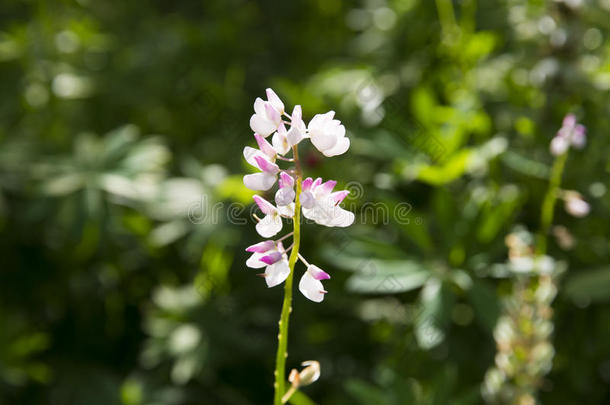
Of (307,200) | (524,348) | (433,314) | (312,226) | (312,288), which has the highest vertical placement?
(307,200)

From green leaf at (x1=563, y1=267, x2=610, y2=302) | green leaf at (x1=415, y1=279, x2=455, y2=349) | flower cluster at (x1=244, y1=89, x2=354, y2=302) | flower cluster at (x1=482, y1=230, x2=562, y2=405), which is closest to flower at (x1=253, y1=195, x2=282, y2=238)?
flower cluster at (x1=244, y1=89, x2=354, y2=302)

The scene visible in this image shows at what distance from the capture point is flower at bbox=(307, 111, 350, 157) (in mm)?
678

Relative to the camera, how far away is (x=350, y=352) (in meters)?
1.75

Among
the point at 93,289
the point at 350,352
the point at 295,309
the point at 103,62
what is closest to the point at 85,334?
the point at 93,289

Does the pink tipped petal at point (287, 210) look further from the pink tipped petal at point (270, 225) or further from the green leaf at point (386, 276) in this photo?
the green leaf at point (386, 276)

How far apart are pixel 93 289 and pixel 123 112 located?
0.77 meters

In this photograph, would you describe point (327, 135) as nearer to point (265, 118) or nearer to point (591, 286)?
point (265, 118)

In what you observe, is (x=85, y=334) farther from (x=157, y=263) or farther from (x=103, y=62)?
(x=103, y=62)

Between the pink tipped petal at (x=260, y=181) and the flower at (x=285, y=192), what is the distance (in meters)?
0.02

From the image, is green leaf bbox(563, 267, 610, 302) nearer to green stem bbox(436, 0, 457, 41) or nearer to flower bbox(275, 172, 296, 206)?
green stem bbox(436, 0, 457, 41)

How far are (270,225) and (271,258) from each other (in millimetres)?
37

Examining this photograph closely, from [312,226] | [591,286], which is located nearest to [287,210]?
[591,286]

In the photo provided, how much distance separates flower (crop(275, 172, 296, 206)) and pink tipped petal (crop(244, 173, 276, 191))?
0.05 feet

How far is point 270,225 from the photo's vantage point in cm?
70
